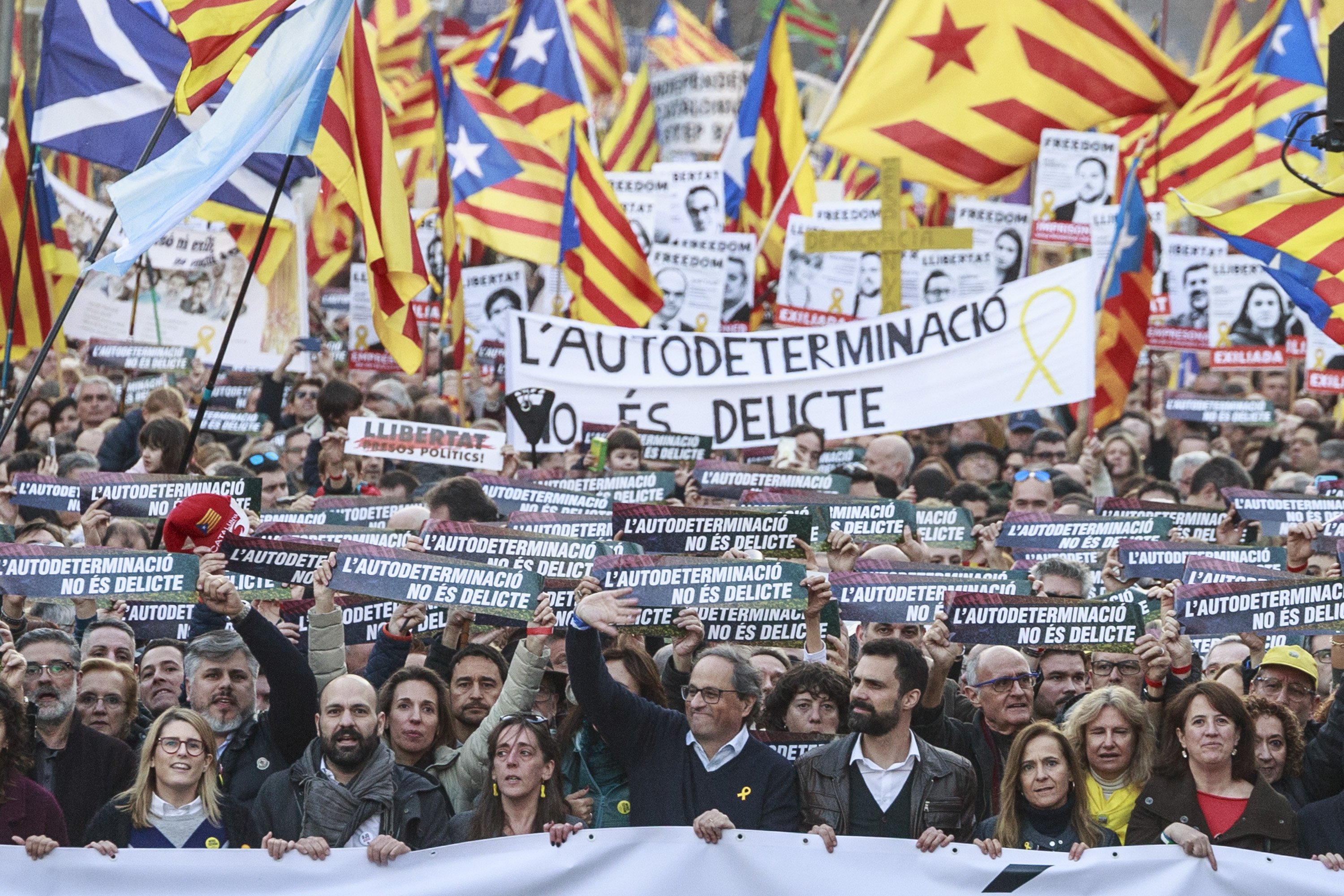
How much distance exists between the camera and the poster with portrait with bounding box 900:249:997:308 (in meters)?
16.0

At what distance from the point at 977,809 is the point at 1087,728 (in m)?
0.43

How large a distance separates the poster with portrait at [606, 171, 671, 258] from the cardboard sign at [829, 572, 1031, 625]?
33.3 ft

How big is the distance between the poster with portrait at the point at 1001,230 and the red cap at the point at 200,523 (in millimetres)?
10072

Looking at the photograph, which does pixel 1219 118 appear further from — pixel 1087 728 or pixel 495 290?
pixel 1087 728

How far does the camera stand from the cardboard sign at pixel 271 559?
7250 millimetres

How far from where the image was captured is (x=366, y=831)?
6.10 meters

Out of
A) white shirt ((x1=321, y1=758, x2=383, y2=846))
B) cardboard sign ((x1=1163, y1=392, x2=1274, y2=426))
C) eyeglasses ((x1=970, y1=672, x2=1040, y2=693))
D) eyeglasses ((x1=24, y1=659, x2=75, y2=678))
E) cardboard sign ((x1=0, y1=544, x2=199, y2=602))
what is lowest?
white shirt ((x1=321, y1=758, x2=383, y2=846))

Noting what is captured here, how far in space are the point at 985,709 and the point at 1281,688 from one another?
41.5 inches

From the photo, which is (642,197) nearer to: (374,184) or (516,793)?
(374,184)

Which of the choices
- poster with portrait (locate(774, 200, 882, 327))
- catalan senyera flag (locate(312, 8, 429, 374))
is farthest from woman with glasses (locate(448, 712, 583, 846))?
poster with portrait (locate(774, 200, 882, 327))

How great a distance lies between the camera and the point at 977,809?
641 cm

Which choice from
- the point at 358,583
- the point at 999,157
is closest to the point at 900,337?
the point at 999,157

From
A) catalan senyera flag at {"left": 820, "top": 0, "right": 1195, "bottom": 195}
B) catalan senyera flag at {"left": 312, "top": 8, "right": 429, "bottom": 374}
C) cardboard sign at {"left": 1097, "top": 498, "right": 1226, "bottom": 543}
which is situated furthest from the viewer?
catalan senyera flag at {"left": 820, "top": 0, "right": 1195, "bottom": 195}

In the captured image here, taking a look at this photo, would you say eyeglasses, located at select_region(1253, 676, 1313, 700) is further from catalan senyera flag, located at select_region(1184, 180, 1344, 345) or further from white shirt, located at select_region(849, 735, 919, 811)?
catalan senyera flag, located at select_region(1184, 180, 1344, 345)
